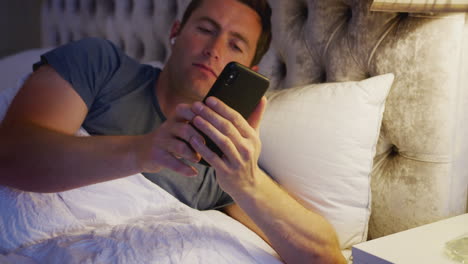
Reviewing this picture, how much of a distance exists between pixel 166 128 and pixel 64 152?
0.22 m

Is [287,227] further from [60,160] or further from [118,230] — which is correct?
[60,160]

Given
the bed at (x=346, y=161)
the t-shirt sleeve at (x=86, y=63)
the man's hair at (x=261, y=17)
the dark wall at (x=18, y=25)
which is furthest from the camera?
the dark wall at (x=18, y=25)

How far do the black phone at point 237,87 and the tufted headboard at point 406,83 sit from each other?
1.47 ft

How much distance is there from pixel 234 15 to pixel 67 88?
489mm

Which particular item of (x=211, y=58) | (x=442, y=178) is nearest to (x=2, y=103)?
(x=211, y=58)

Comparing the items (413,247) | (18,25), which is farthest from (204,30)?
(18,25)

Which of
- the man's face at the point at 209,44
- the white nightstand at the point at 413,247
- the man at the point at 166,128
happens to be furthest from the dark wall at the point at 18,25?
the white nightstand at the point at 413,247

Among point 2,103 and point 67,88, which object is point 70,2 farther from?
point 67,88

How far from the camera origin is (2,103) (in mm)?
1088

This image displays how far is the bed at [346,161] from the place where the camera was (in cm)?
84

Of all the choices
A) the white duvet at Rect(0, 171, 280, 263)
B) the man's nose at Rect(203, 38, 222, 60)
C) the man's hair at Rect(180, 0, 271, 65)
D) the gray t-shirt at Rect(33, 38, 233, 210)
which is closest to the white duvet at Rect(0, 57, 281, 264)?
the white duvet at Rect(0, 171, 280, 263)

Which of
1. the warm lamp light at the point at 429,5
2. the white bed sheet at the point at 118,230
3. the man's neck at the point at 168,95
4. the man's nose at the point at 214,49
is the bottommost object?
the white bed sheet at the point at 118,230

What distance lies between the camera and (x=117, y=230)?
2.75ft

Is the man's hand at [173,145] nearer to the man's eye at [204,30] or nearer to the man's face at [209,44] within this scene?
the man's face at [209,44]
